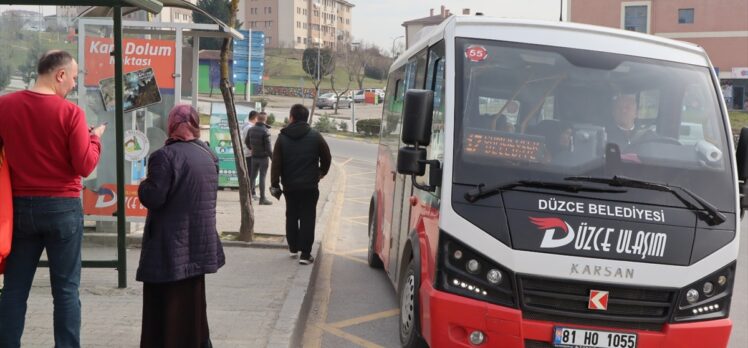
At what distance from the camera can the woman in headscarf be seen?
4645 mm

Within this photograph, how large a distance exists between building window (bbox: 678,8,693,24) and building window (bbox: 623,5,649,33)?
2784 mm

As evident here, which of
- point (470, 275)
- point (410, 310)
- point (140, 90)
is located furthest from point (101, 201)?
point (470, 275)

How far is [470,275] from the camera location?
16.0ft

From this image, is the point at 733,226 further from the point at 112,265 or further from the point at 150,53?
the point at 150,53

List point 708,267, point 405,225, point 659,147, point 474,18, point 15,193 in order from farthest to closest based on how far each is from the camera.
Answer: point 405,225
point 474,18
point 659,147
point 708,267
point 15,193

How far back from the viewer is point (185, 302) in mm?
4809

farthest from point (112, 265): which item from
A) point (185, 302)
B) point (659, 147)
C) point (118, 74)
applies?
point (659, 147)

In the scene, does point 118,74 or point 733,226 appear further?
point 118,74

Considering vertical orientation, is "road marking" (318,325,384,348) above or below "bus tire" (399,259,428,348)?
below

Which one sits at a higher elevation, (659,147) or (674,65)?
(674,65)

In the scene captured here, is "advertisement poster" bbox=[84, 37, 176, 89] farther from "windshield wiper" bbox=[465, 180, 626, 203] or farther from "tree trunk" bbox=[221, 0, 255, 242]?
"windshield wiper" bbox=[465, 180, 626, 203]

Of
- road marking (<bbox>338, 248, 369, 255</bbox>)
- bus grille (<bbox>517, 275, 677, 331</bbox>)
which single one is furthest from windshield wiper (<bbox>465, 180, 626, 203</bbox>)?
road marking (<bbox>338, 248, 369, 255</bbox>)

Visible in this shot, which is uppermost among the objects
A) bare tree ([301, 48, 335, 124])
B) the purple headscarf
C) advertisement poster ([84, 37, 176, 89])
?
Result: bare tree ([301, 48, 335, 124])

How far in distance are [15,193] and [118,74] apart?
2.23m
